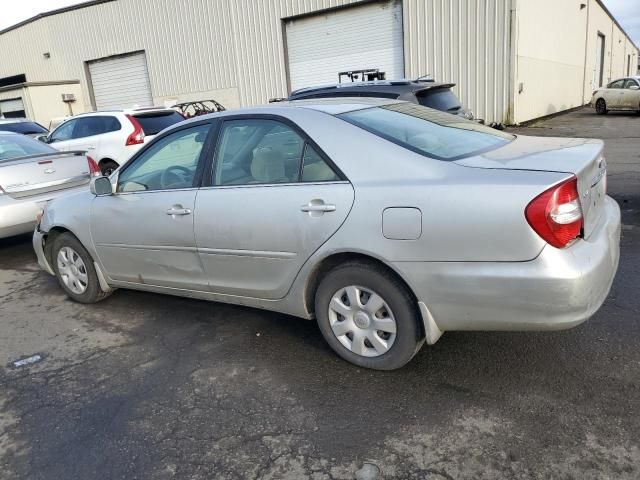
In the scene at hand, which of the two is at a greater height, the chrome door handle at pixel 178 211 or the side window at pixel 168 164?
the side window at pixel 168 164

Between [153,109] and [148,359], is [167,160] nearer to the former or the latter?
[148,359]

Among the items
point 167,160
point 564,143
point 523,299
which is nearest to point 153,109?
point 167,160

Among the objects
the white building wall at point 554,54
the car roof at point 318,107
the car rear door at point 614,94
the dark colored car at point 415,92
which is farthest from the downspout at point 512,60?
the car roof at point 318,107

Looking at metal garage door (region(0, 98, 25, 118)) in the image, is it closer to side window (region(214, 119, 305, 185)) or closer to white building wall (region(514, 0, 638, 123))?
white building wall (region(514, 0, 638, 123))

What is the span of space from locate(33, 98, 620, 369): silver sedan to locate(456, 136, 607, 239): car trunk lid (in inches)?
0.6

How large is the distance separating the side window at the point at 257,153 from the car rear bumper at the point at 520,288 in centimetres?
99

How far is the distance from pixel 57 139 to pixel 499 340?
1031cm

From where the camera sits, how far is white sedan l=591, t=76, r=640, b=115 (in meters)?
20.1

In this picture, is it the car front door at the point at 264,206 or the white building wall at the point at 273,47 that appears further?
the white building wall at the point at 273,47

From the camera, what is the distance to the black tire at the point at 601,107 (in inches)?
837

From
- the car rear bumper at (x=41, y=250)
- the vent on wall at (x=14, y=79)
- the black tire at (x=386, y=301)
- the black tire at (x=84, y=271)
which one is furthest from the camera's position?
the vent on wall at (x=14, y=79)

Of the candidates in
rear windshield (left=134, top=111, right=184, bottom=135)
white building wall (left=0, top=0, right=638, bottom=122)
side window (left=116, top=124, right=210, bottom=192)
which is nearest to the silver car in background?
side window (left=116, top=124, right=210, bottom=192)

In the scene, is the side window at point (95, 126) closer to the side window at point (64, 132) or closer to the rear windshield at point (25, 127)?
the side window at point (64, 132)

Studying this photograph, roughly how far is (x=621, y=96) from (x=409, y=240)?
2139 centimetres
